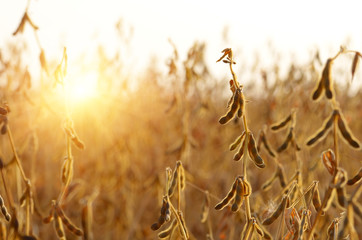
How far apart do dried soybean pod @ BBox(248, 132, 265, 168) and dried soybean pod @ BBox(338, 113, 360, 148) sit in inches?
8.2

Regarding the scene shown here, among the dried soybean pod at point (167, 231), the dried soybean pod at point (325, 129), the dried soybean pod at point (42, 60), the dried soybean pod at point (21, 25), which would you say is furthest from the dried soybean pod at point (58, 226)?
the dried soybean pod at point (325, 129)

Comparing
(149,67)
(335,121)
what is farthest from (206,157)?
(335,121)

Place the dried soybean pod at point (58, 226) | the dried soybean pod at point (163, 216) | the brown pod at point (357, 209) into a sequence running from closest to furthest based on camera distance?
the brown pod at point (357, 209) → the dried soybean pod at point (163, 216) → the dried soybean pod at point (58, 226)

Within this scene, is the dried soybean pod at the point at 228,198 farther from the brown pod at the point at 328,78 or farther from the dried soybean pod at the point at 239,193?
the brown pod at the point at 328,78

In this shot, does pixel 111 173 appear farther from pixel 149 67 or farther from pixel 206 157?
pixel 149 67

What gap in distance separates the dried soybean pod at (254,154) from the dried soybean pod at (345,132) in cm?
21

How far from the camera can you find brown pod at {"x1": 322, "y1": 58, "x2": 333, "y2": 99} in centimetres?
99

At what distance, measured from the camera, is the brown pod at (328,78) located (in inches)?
39.0

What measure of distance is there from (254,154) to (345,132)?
0.23 metres

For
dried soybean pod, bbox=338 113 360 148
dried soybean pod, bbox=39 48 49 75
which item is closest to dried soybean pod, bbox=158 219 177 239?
dried soybean pod, bbox=338 113 360 148

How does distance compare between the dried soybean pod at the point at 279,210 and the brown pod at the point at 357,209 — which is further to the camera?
the dried soybean pod at the point at 279,210

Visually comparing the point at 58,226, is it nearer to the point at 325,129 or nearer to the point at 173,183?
the point at 173,183

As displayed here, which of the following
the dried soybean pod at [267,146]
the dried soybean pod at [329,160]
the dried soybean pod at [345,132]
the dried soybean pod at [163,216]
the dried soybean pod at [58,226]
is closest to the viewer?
the dried soybean pod at [345,132]

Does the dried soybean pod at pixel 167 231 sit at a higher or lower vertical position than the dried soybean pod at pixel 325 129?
lower
